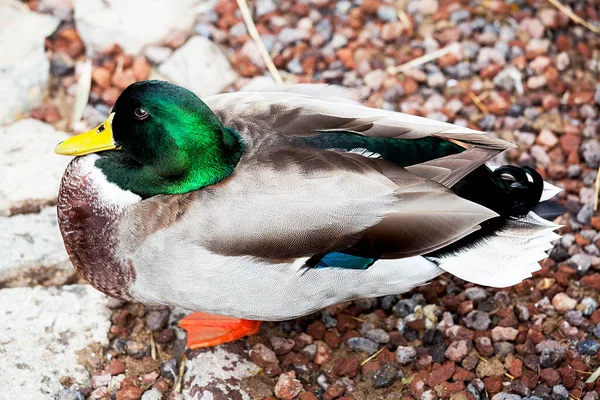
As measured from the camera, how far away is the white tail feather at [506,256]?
3.25 m

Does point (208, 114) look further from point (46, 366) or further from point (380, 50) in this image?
point (380, 50)

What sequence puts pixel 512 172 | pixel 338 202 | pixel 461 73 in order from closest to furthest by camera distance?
pixel 338 202 < pixel 512 172 < pixel 461 73

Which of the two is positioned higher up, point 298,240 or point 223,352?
point 298,240

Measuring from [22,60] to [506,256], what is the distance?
9.49 ft

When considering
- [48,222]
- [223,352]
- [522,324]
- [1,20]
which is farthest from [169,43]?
[522,324]

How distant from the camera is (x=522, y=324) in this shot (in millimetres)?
3645

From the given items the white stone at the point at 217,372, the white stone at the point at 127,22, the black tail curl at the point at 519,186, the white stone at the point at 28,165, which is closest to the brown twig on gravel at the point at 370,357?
the white stone at the point at 217,372

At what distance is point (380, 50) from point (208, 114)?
80.5 inches

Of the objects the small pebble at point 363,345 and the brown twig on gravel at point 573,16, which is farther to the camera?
the brown twig on gravel at point 573,16

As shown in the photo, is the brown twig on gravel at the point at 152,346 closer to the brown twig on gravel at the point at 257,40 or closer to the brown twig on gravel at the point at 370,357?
the brown twig on gravel at the point at 370,357

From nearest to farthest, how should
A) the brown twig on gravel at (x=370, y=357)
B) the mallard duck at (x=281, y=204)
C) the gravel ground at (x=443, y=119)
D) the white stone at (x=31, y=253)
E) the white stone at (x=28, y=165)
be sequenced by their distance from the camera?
the mallard duck at (x=281, y=204)
the gravel ground at (x=443, y=119)
the brown twig on gravel at (x=370, y=357)
the white stone at (x=31, y=253)
the white stone at (x=28, y=165)

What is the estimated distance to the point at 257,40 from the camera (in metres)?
4.84

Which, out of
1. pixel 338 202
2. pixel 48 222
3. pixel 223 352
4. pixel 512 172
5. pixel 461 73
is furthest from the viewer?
pixel 461 73

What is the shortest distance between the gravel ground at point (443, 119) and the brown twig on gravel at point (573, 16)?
0.02 metres
